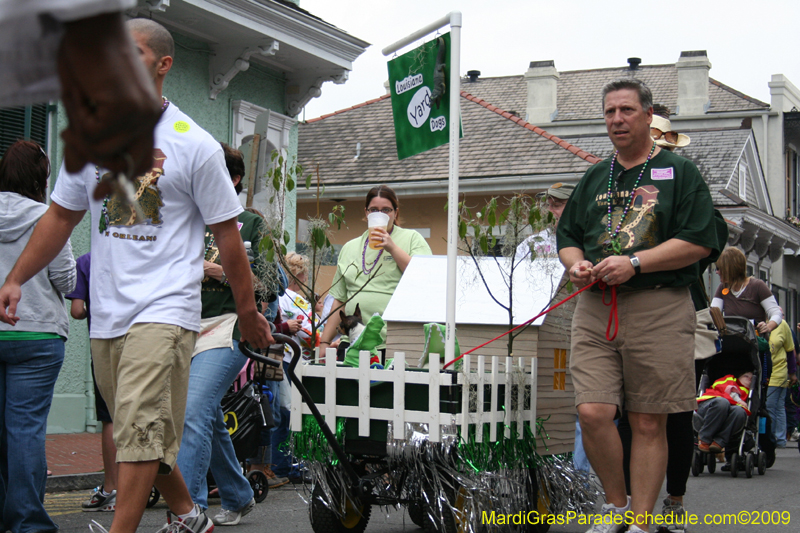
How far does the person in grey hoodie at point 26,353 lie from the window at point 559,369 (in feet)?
8.22

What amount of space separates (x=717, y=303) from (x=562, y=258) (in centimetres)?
508

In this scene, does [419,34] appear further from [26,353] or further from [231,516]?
[231,516]

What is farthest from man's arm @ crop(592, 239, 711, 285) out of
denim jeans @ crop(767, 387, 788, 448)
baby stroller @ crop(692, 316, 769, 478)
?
denim jeans @ crop(767, 387, 788, 448)

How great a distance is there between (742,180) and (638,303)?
2838 cm

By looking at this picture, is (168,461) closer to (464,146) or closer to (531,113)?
(464,146)

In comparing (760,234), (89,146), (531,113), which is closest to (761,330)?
(89,146)

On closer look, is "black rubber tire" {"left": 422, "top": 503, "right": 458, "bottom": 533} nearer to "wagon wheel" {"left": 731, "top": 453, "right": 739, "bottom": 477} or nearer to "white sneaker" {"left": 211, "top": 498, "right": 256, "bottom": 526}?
"white sneaker" {"left": 211, "top": 498, "right": 256, "bottom": 526}

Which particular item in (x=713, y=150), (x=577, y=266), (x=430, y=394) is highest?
(x=713, y=150)

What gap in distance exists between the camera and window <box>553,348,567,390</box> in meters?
5.02

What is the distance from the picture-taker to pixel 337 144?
74.4 feet

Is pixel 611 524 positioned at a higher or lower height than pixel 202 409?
lower

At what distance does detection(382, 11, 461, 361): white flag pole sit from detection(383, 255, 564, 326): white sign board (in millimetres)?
348

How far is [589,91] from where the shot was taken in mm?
39562

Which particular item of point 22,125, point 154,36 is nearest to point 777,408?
point 22,125
